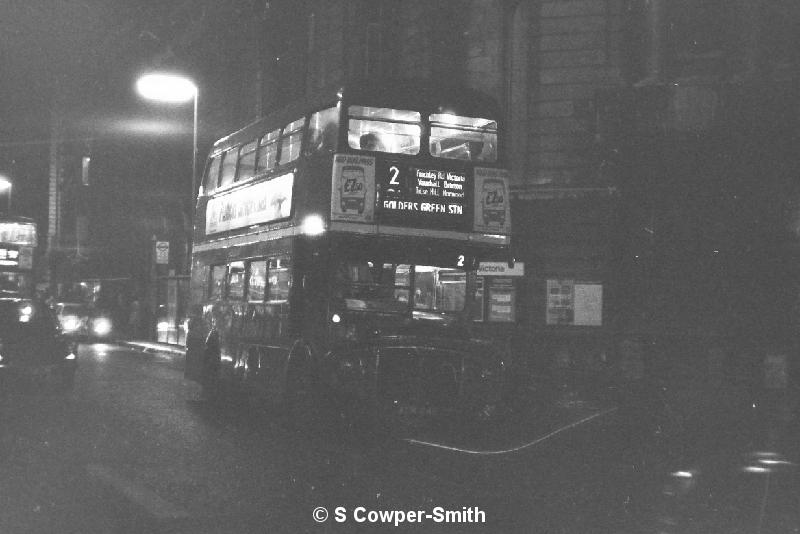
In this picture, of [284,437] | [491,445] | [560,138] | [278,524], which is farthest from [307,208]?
[560,138]

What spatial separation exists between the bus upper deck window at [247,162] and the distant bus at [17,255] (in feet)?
69.1

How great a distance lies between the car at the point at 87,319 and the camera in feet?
137

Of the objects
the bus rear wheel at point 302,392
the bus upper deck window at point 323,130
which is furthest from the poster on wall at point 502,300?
the bus upper deck window at point 323,130

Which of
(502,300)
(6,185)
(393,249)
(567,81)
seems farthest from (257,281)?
(6,185)

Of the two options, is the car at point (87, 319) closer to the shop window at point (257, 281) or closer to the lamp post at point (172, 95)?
the lamp post at point (172, 95)

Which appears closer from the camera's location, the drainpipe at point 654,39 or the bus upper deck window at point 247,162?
the bus upper deck window at point 247,162

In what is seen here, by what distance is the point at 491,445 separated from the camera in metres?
12.4

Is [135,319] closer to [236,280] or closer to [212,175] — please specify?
[212,175]

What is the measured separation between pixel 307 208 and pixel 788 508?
778cm

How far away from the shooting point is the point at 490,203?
13.6 m

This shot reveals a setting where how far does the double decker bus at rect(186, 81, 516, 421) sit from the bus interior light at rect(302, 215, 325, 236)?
0.03 m

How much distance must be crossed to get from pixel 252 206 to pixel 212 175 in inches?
110

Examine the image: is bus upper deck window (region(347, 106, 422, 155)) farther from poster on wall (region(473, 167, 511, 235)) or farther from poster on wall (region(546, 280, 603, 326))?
poster on wall (region(546, 280, 603, 326))

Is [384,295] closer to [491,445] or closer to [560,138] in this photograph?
[491,445]
